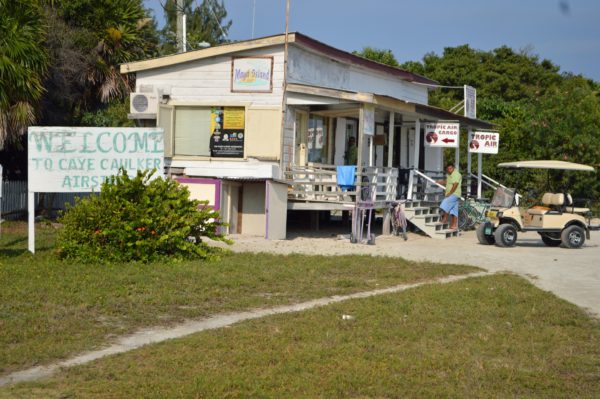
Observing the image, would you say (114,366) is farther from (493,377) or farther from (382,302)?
(382,302)

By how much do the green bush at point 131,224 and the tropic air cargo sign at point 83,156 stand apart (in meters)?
0.74

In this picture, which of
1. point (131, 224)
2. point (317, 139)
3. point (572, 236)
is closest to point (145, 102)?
point (317, 139)

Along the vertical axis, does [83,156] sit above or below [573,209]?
above

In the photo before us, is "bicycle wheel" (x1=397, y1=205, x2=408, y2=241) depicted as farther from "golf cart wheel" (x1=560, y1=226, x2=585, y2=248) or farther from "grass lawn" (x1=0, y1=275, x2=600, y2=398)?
"grass lawn" (x1=0, y1=275, x2=600, y2=398)

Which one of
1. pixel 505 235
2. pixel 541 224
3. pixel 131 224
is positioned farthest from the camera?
pixel 541 224

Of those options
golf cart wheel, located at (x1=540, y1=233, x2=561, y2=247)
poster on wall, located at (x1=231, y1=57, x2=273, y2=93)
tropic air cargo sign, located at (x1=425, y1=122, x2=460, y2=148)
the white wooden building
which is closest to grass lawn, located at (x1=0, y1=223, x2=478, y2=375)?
the white wooden building

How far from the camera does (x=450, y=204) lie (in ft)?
68.2

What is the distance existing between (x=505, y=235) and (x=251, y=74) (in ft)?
24.4

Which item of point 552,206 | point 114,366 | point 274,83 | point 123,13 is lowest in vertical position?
point 114,366

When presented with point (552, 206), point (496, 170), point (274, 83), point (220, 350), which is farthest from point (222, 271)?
point (496, 170)

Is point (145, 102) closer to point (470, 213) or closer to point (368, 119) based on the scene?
point (368, 119)

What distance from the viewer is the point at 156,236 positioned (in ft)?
43.7

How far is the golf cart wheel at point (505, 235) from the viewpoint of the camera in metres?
18.5

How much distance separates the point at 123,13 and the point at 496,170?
17.7 meters
